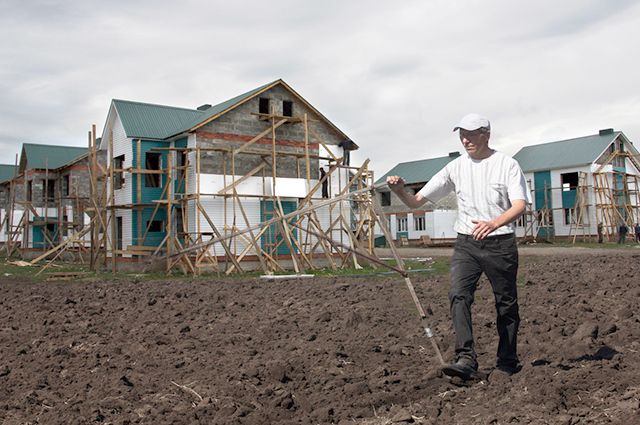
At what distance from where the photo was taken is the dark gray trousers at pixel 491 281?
16.2 ft

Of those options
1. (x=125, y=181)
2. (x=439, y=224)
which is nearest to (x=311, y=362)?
(x=125, y=181)

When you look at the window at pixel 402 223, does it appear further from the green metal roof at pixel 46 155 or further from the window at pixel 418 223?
the green metal roof at pixel 46 155

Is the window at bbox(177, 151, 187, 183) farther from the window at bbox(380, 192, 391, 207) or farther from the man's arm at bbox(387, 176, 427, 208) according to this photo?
the window at bbox(380, 192, 391, 207)

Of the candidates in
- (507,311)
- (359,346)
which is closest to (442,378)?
(507,311)

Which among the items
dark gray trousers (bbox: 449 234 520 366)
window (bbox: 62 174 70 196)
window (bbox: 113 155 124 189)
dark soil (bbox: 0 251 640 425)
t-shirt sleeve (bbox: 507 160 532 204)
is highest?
window (bbox: 62 174 70 196)

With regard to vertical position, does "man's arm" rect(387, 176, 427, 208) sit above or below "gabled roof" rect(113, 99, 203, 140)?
below

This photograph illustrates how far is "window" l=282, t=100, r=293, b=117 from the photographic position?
24.7 m

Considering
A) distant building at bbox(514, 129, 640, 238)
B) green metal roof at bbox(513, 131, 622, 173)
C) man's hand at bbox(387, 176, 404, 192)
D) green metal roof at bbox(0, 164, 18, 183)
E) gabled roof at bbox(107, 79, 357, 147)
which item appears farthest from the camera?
green metal roof at bbox(0, 164, 18, 183)

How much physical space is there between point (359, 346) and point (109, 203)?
20.2m

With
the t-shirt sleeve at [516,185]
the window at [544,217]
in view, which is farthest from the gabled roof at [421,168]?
the t-shirt sleeve at [516,185]

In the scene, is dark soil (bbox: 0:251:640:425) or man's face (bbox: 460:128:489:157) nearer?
dark soil (bbox: 0:251:640:425)

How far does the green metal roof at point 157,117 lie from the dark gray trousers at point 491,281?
63.1 feet

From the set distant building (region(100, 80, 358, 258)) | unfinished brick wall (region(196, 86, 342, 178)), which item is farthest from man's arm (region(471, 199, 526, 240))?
unfinished brick wall (region(196, 86, 342, 178))

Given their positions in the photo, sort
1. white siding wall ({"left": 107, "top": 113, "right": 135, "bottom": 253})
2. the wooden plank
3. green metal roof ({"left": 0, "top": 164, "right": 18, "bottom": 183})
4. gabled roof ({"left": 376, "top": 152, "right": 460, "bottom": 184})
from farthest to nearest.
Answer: gabled roof ({"left": 376, "top": 152, "right": 460, "bottom": 184})
green metal roof ({"left": 0, "top": 164, "right": 18, "bottom": 183})
white siding wall ({"left": 107, "top": 113, "right": 135, "bottom": 253})
the wooden plank
